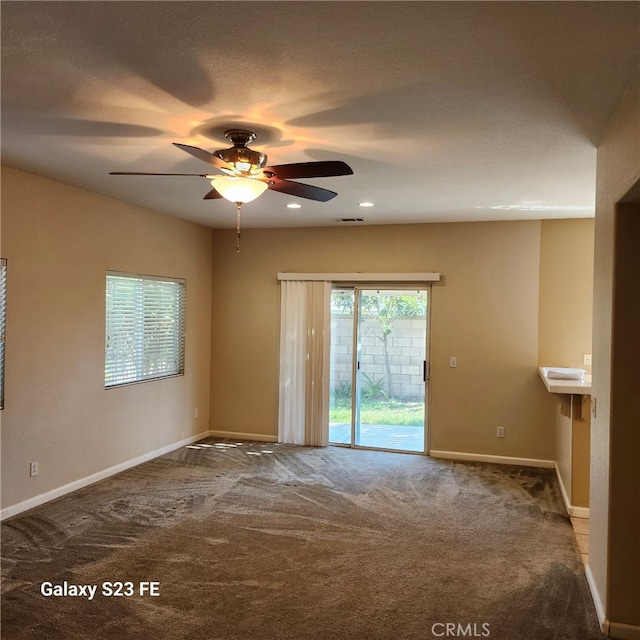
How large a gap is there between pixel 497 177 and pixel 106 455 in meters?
4.10

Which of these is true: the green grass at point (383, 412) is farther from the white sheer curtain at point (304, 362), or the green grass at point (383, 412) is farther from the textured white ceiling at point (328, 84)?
the textured white ceiling at point (328, 84)

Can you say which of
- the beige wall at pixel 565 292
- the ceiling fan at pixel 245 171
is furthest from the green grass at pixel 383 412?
the ceiling fan at pixel 245 171

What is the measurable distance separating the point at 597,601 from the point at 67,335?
414 centimetres

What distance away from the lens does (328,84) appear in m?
2.36

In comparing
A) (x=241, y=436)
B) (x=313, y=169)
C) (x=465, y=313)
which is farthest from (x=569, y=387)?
(x=241, y=436)

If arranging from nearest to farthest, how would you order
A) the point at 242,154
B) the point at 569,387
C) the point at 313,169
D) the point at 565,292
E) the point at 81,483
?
the point at 313,169 < the point at 242,154 < the point at 569,387 < the point at 81,483 < the point at 565,292

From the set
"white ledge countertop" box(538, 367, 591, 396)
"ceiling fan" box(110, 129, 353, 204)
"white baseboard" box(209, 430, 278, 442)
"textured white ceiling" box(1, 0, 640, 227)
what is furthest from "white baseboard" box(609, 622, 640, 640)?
"white baseboard" box(209, 430, 278, 442)

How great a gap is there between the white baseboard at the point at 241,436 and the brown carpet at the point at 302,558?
1.26 metres

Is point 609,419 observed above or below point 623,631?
above

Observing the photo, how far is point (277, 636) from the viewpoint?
103 inches

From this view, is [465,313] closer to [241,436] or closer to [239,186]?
[241,436]

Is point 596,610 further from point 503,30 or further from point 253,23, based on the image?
point 253,23

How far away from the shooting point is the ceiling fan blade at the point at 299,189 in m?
3.13

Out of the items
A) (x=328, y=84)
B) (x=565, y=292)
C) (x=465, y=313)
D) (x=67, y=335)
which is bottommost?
(x=67, y=335)
